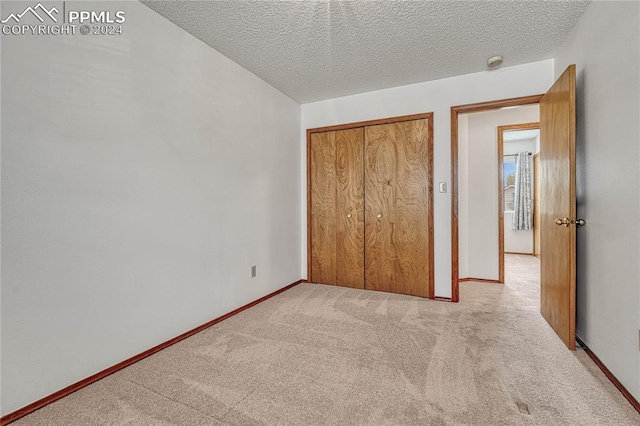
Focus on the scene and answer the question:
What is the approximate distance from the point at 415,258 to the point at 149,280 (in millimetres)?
2589

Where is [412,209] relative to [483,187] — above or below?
below

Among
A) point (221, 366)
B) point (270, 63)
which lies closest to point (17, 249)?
point (221, 366)

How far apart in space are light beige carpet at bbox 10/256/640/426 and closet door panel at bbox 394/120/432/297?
0.67m

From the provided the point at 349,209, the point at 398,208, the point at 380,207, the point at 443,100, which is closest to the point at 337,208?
the point at 349,209

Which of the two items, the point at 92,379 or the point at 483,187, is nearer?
the point at 92,379

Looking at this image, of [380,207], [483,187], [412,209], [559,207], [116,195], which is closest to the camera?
[116,195]

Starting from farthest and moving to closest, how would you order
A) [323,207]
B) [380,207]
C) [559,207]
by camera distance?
1. [323,207]
2. [380,207]
3. [559,207]

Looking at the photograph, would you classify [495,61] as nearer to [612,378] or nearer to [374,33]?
[374,33]

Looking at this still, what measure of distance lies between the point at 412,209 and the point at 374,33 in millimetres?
1808

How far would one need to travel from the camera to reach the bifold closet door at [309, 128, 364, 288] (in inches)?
142

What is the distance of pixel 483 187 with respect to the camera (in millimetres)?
3975

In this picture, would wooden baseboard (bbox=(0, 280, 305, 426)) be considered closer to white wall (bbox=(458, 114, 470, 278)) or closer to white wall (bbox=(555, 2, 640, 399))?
white wall (bbox=(555, 2, 640, 399))

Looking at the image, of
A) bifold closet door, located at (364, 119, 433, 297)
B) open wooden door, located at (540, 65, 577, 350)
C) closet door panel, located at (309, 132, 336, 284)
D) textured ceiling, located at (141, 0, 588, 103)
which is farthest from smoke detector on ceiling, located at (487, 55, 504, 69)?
closet door panel, located at (309, 132, 336, 284)

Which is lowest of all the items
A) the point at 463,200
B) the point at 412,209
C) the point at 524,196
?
the point at 412,209
